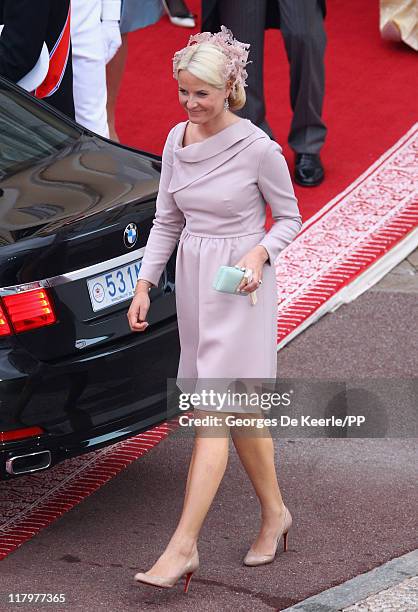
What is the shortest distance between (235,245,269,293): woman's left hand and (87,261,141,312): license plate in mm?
615

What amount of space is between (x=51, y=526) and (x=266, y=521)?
0.88 meters

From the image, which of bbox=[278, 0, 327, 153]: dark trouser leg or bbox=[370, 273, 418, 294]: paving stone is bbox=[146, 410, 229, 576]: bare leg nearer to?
bbox=[370, 273, 418, 294]: paving stone

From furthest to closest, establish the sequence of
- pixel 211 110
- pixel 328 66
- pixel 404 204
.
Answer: pixel 328 66, pixel 404 204, pixel 211 110

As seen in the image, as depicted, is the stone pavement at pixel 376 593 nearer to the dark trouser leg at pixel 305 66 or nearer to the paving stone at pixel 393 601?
the paving stone at pixel 393 601

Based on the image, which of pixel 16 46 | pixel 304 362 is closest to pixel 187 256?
pixel 304 362

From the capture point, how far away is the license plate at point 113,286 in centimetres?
472

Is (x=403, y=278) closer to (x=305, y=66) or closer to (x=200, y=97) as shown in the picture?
(x=305, y=66)

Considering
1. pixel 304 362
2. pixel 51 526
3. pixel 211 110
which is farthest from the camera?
pixel 304 362

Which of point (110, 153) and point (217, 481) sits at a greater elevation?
point (110, 153)

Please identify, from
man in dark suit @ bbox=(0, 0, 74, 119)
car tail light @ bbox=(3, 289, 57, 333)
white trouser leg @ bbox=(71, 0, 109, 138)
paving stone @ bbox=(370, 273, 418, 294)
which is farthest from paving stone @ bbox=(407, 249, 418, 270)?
car tail light @ bbox=(3, 289, 57, 333)

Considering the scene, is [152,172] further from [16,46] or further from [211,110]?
[16,46]

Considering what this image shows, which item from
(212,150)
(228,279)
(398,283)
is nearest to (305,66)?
(398,283)

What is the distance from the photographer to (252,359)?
4414mm

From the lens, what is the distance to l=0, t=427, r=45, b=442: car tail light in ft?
14.8
